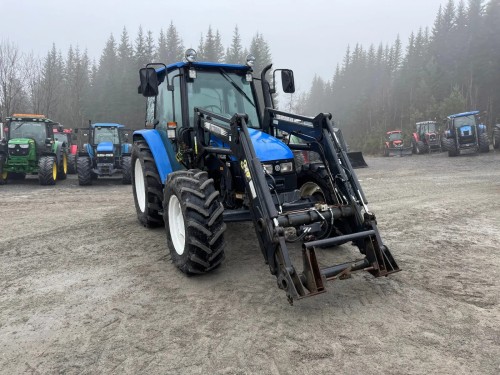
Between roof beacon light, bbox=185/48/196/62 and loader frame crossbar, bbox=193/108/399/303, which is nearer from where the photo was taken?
loader frame crossbar, bbox=193/108/399/303

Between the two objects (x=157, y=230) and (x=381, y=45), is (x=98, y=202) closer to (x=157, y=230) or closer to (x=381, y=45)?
(x=157, y=230)

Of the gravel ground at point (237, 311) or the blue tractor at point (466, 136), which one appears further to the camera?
the blue tractor at point (466, 136)

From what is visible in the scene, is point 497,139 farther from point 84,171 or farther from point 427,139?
point 84,171

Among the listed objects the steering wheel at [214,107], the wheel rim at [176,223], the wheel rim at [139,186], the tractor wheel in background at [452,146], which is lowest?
the wheel rim at [176,223]

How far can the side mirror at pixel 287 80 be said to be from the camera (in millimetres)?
5645

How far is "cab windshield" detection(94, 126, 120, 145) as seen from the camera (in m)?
15.5

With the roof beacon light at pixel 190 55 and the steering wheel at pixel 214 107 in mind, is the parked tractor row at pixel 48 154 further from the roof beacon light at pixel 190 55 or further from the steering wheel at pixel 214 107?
the roof beacon light at pixel 190 55

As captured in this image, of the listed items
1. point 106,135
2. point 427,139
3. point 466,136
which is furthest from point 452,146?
point 106,135

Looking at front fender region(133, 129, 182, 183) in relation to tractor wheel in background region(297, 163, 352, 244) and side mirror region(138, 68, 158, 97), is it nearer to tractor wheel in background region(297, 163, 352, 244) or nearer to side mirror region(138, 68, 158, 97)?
side mirror region(138, 68, 158, 97)

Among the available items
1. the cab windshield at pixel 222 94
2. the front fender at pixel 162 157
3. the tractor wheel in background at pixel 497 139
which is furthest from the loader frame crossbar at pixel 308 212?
the tractor wheel in background at pixel 497 139

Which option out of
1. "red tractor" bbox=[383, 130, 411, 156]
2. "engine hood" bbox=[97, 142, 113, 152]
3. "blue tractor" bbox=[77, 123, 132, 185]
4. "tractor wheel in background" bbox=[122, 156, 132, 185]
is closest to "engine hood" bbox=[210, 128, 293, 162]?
"tractor wheel in background" bbox=[122, 156, 132, 185]

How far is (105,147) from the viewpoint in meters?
14.0

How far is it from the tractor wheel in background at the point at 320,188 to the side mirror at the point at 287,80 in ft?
4.71

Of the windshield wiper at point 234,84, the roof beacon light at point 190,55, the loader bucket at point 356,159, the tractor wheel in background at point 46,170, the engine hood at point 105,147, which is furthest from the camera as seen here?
the loader bucket at point 356,159
